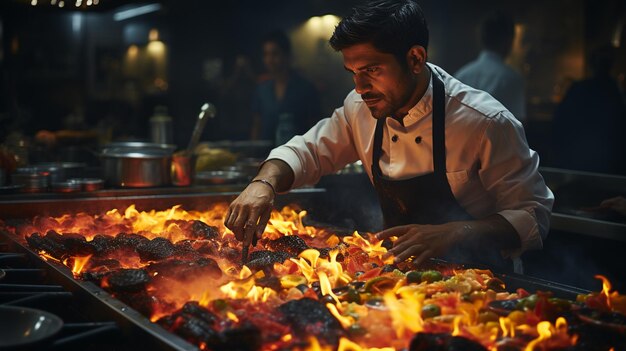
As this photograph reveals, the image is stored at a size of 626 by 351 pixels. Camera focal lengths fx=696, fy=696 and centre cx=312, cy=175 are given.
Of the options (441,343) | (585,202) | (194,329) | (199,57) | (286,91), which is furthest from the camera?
(199,57)

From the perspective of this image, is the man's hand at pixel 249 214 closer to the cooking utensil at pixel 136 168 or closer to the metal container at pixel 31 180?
the cooking utensil at pixel 136 168

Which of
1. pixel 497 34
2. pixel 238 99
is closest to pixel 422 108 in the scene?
pixel 497 34

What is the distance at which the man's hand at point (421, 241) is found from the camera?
2838 mm

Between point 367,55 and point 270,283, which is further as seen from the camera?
point 367,55

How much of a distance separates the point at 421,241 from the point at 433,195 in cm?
72

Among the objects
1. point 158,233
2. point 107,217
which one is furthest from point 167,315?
point 107,217

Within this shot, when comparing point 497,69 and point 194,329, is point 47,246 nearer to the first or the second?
point 194,329

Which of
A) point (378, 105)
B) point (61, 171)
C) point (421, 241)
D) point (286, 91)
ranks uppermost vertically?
point (286, 91)

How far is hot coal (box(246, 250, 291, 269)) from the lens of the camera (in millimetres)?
2830

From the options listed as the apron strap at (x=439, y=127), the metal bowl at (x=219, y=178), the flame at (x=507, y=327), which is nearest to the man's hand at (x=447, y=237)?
the apron strap at (x=439, y=127)

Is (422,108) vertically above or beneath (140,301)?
above

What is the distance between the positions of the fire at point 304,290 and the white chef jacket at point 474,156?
17.9 inches

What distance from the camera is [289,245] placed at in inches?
127

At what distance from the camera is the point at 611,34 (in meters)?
10.2
